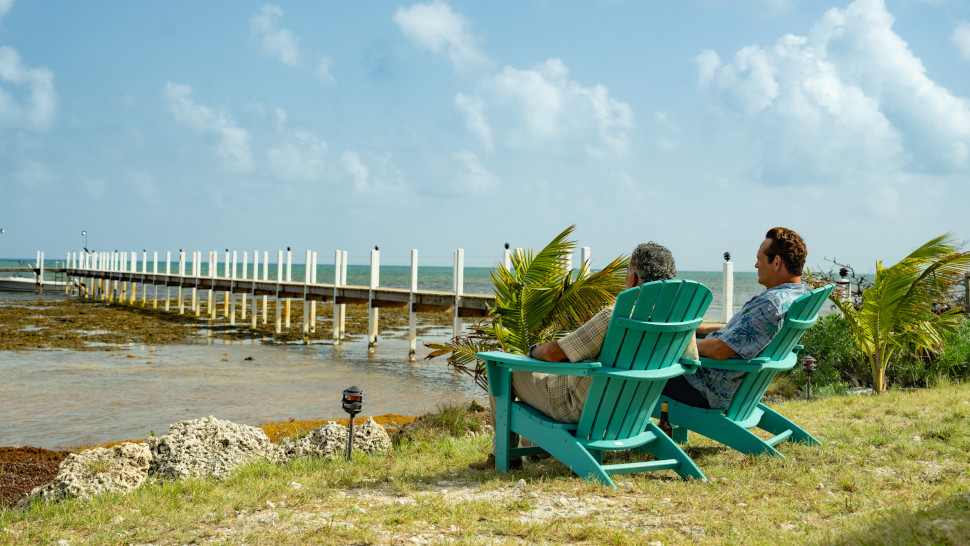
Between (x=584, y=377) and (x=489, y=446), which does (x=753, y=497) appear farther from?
(x=489, y=446)

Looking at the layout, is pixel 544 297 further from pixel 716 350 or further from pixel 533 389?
pixel 533 389

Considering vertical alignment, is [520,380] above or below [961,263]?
below

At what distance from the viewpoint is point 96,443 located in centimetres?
775

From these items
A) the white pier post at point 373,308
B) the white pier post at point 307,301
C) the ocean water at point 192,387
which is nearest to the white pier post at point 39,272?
the white pier post at point 307,301

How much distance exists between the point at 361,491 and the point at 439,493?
1.35 ft

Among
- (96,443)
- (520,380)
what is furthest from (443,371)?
(520,380)

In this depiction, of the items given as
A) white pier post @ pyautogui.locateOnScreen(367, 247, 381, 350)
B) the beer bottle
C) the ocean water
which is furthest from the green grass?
white pier post @ pyautogui.locateOnScreen(367, 247, 381, 350)

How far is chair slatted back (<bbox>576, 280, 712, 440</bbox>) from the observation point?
3.26 m

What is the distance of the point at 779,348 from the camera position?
13.5 feet

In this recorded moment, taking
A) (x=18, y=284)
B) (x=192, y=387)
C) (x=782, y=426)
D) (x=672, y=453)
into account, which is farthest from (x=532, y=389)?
(x=18, y=284)

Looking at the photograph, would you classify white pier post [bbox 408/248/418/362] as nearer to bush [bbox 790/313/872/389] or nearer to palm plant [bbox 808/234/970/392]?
bush [bbox 790/313/872/389]

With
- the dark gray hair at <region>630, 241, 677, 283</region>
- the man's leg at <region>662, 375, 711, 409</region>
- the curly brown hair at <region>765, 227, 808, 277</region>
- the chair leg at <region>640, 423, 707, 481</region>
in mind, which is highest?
the curly brown hair at <region>765, 227, 808, 277</region>

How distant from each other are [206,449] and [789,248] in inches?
154

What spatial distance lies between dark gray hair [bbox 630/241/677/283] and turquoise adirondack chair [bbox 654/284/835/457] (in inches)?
27.6
